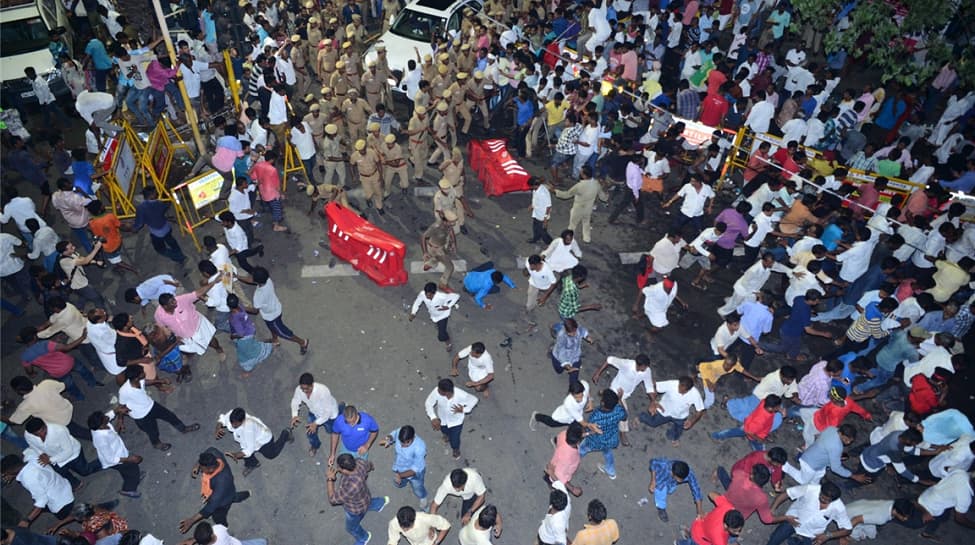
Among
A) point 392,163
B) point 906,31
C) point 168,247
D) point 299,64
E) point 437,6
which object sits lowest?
point 168,247

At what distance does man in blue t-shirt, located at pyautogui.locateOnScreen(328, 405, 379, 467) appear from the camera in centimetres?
679

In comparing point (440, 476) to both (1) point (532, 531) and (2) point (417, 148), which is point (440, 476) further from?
(2) point (417, 148)

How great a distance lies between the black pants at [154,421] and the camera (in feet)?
24.9

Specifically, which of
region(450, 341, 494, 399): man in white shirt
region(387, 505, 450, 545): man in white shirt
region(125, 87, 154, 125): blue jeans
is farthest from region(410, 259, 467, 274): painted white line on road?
region(125, 87, 154, 125): blue jeans

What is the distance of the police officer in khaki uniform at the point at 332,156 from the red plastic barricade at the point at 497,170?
266cm

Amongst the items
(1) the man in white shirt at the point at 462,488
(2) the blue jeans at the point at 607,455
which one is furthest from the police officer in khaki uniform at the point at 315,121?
(1) the man in white shirt at the point at 462,488

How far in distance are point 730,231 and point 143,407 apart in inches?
334

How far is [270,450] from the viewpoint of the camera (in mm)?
7586

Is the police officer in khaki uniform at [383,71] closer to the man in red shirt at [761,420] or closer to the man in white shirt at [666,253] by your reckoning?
the man in white shirt at [666,253]

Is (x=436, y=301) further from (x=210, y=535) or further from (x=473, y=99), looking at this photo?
(x=473, y=99)

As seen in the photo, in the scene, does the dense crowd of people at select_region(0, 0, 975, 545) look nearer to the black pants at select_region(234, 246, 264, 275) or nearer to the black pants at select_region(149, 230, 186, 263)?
the black pants at select_region(149, 230, 186, 263)

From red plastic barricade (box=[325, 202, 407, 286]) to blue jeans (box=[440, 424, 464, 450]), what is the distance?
3.21 m

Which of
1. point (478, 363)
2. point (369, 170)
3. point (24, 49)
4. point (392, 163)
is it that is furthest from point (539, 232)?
point (24, 49)

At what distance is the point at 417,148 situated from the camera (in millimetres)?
12188
